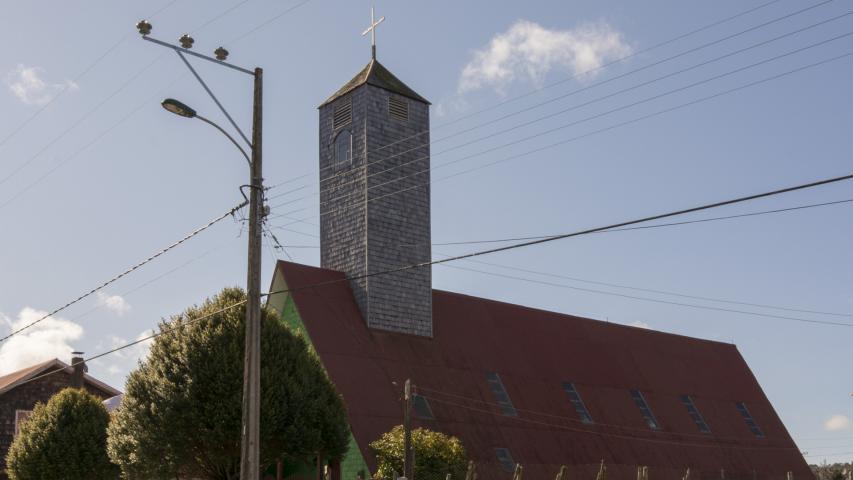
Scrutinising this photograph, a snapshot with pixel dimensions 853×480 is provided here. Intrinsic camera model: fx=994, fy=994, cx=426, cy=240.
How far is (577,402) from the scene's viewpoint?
4372cm

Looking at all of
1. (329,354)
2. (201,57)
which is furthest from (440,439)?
(201,57)

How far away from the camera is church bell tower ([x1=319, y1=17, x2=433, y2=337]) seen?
39800 mm

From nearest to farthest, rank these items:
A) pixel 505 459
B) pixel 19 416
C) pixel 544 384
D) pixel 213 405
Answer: pixel 213 405, pixel 505 459, pixel 544 384, pixel 19 416

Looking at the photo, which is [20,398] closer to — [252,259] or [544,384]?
[544,384]

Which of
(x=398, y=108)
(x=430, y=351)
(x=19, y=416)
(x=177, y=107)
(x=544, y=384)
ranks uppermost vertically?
(x=398, y=108)

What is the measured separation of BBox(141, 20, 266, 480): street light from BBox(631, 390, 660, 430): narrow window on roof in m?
29.1

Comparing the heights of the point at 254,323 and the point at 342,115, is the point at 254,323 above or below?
below

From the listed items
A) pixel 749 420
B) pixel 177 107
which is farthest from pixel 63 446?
pixel 749 420

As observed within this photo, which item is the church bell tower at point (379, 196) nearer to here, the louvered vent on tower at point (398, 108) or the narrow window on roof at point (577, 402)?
the louvered vent on tower at point (398, 108)

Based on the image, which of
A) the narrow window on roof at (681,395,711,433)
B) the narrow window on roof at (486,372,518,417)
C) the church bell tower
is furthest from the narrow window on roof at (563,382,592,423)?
the narrow window on roof at (681,395,711,433)

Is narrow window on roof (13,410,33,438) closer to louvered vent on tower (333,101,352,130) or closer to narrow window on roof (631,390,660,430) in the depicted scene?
louvered vent on tower (333,101,352,130)

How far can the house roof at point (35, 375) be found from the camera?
44.1 metres

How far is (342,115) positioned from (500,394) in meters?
13.4

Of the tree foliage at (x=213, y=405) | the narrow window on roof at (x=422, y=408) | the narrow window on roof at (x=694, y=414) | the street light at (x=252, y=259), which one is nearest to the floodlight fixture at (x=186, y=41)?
the street light at (x=252, y=259)
